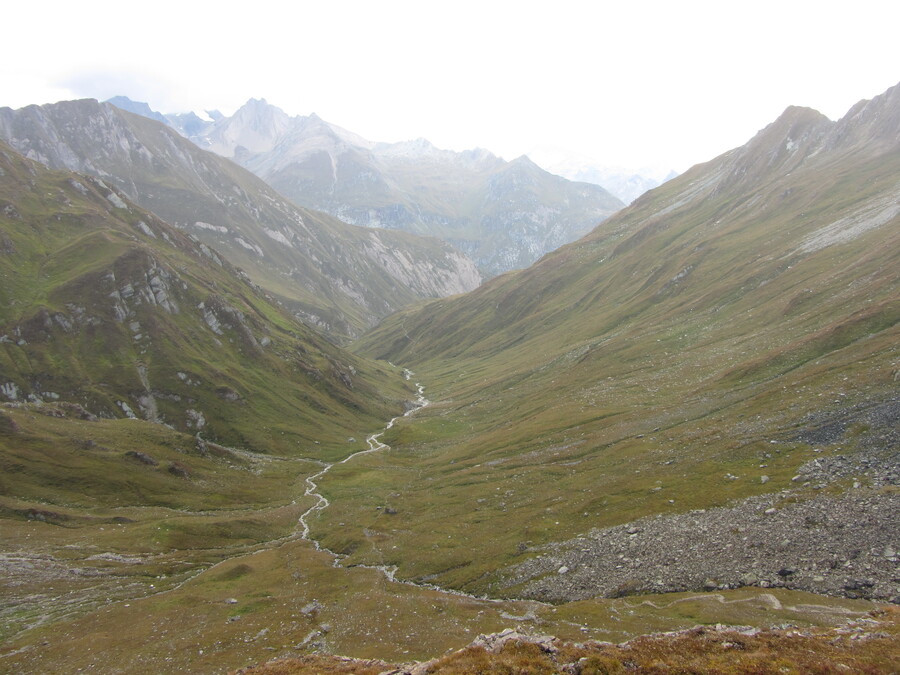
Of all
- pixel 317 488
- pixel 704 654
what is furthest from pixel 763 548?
pixel 317 488

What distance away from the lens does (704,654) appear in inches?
1083

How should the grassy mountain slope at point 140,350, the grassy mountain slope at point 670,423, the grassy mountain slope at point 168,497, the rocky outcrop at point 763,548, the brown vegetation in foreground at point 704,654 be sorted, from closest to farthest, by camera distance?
the brown vegetation in foreground at point 704,654 < the rocky outcrop at point 763,548 < the grassy mountain slope at point 168,497 < the grassy mountain slope at point 670,423 < the grassy mountain slope at point 140,350

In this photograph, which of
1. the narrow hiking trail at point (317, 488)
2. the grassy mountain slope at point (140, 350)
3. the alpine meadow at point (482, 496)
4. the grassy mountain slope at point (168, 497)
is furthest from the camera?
the grassy mountain slope at point (140, 350)

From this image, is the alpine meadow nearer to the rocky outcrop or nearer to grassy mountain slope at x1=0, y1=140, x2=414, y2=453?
the rocky outcrop

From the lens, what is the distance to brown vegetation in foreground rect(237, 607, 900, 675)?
2508 cm

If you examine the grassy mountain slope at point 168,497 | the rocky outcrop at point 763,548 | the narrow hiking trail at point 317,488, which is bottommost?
the rocky outcrop at point 763,548

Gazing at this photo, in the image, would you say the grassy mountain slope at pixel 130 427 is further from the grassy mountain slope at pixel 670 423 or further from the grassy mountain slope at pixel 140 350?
the grassy mountain slope at pixel 670 423

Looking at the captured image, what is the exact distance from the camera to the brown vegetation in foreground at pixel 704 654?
2508 cm

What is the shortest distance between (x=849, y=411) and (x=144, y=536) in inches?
4064

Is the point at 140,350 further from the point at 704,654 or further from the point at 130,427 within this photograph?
the point at 704,654

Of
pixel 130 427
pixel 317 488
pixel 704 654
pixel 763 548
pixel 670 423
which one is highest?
pixel 130 427

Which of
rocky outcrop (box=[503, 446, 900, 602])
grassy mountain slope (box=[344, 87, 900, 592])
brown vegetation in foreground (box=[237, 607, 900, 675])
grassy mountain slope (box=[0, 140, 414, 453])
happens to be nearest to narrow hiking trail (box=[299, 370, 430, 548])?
grassy mountain slope (box=[344, 87, 900, 592])

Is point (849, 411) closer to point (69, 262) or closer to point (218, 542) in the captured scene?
point (218, 542)

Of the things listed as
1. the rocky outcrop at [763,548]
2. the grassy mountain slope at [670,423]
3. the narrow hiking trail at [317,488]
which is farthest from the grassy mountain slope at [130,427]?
the rocky outcrop at [763,548]
